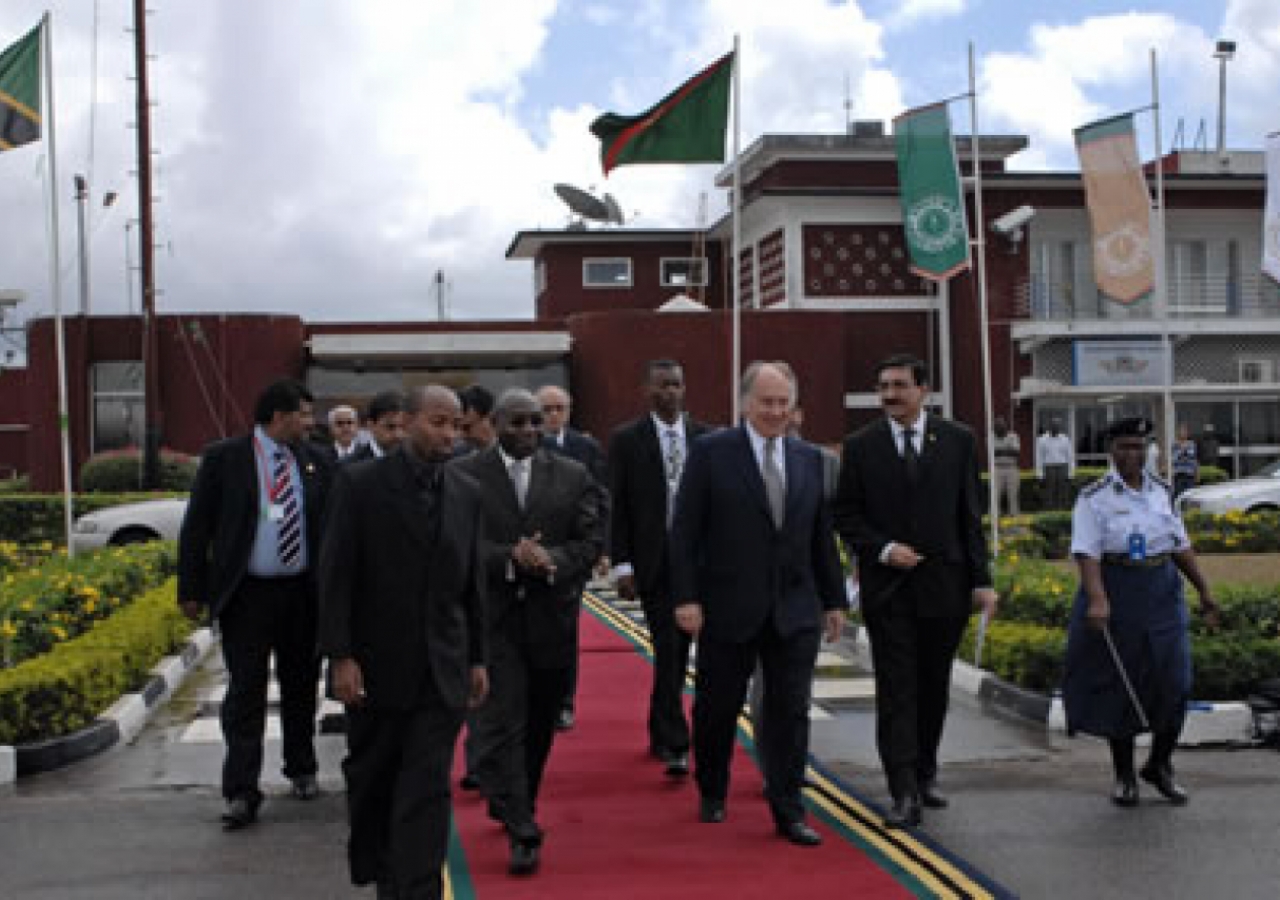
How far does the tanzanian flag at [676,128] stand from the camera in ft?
53.0

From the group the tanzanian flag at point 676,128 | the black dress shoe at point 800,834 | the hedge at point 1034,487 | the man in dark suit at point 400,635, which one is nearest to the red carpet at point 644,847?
the black dress shoe at point 800,834

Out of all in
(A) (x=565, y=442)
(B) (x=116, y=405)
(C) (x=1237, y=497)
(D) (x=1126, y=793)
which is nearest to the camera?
(D) (x=1126, y=793)

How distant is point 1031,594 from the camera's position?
11930 millimetres

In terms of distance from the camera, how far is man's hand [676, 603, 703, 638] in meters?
6.72

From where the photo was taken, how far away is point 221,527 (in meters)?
7.48

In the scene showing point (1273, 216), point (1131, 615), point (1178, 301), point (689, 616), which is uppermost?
point (1178, 301)

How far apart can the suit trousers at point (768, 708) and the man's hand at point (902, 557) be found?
484 millimetres

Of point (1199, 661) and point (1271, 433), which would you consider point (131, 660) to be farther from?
point (1271, 433)

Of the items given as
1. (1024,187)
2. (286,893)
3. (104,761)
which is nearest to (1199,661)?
(286,893)

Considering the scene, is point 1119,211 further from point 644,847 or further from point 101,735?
point 644,847

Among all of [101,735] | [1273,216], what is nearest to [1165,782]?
[101,735]

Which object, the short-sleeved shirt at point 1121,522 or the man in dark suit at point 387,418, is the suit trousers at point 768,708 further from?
the man in dark suit at point 387,418

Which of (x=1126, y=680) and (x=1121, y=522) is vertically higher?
(x=1121, y=522)

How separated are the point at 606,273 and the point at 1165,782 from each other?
106ft
